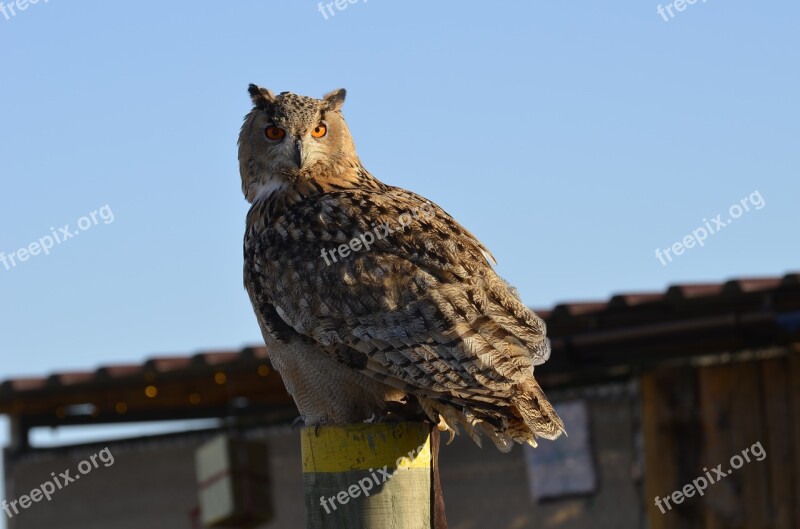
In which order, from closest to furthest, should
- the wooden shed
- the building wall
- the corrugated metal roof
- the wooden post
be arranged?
1. the wooden post
2. the corrugated metal roof
3. the wooden shed
4. the building wall

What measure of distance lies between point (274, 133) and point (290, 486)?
6880 mm

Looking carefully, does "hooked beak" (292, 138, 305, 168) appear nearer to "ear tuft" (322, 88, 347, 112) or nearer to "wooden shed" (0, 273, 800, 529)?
"ear tuft" (322, 88, 347, 112)

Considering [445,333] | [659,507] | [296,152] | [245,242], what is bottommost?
[659,507]

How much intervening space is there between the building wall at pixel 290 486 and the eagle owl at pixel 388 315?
5436 mm

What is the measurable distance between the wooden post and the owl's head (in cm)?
181

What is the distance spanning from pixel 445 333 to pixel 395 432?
24.7 inches

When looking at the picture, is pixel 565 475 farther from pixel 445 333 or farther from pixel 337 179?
pixel 445 333

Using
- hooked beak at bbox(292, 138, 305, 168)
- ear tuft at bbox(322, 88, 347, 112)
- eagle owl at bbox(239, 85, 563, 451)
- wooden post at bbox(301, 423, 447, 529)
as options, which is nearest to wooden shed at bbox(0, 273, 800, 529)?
ear tuft at bbox(322, 88, 347, 112)

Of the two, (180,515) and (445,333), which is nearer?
(445,333)

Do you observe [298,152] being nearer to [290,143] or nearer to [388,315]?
[290,143]

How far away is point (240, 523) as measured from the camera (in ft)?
33.0

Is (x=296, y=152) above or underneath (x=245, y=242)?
above

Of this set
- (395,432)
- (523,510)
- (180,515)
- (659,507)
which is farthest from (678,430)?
(395,432)

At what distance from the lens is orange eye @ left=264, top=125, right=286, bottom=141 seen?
6280 mm
